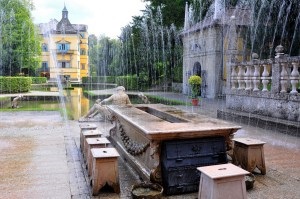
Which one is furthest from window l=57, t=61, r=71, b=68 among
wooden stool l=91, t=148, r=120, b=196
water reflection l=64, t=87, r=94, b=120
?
wooden stool l=91, t=148, r=120, b=196

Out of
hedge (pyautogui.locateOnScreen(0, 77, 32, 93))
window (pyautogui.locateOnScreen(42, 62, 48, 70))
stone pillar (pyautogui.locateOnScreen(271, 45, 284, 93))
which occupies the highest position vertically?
window (pyautogui.locateOnScreen(42, 62, 48, 70))

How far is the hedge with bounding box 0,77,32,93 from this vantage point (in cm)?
2730

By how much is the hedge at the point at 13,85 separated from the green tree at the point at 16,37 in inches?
235

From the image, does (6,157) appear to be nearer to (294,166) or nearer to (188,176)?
(188,176)

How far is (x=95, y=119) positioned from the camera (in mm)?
11492

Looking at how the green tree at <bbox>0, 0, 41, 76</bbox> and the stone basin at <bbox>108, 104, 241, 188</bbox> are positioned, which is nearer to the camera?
the stone basin at <bbox>108, 104, 241, 188</bbox>

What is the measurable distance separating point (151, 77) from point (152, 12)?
248 inches

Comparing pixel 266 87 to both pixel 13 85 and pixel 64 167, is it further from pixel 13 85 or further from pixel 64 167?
pixel 13 85

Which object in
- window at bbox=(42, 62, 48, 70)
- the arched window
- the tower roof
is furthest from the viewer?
the tower roof

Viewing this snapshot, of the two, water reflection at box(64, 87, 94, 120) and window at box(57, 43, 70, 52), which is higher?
window at box(57, 43, 70, 52)

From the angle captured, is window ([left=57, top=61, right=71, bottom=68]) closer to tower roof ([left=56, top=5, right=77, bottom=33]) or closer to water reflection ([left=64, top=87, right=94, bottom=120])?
tower roof ([left=56, top=5, right=77, bottom=33])

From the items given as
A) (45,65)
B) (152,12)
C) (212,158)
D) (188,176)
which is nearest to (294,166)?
(212,158)

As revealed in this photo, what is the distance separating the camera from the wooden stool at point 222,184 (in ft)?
11.2

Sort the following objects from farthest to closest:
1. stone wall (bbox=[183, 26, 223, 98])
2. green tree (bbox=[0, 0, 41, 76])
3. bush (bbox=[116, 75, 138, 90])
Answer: bush (bbox=[116, 75, 138, 90]) → green tree (bbox=[0, 0, 41, 76]) → stone wall (bbox=[183, 26, 223, 98])
